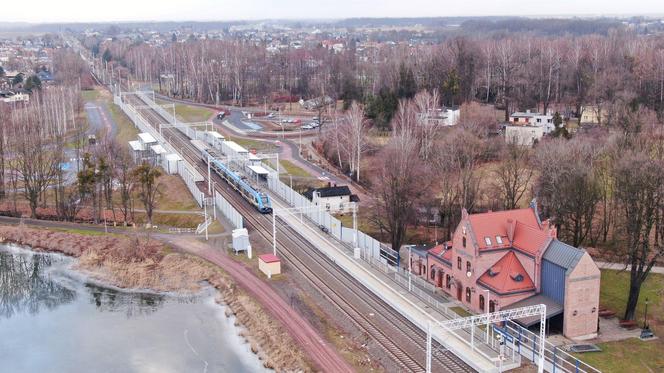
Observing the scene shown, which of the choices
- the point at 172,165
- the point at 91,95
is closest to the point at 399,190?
the point at 172,165

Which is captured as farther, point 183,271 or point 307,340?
point 183,271

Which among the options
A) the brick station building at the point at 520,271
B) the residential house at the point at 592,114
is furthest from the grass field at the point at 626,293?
the residential house at the point at 592,114

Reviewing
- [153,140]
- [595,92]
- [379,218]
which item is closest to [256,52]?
[153,140]

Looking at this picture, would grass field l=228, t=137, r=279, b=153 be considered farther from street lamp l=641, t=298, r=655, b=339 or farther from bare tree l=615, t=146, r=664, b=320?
street lamp l=641, t=298, r=655, b=339

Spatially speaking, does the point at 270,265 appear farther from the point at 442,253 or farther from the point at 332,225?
the point at 442,253

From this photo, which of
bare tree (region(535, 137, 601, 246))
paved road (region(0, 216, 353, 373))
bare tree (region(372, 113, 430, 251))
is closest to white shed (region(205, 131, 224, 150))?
paved road (region(0, 216, 353, 373))

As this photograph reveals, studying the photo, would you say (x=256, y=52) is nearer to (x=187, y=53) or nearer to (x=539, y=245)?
(x=187, y=53)
